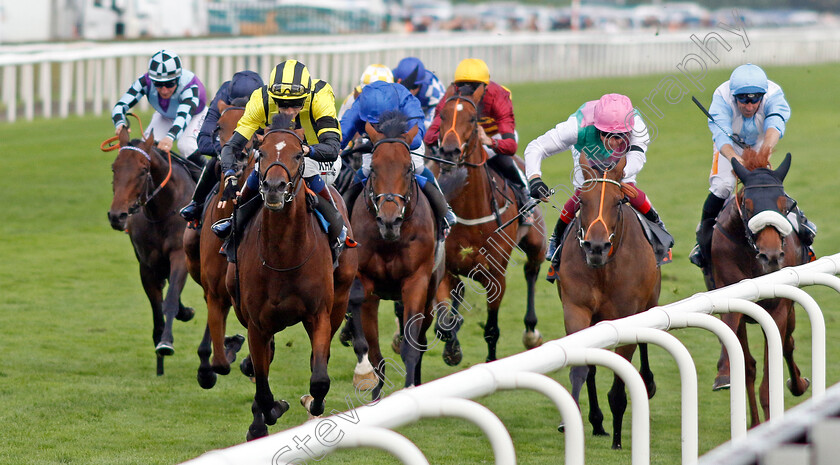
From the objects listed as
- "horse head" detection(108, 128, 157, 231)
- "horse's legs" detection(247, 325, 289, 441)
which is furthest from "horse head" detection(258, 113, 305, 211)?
"horse head" detection(108, 128, 157, 231)

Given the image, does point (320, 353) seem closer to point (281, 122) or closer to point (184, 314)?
point (281, 122)

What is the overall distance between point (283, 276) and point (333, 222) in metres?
0.46

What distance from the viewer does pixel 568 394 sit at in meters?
2.51

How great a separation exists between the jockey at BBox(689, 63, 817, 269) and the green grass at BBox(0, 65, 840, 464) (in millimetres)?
891

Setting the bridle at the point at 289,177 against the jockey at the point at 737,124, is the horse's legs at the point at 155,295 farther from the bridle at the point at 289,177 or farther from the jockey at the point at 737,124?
the jockey at the point at 737,124

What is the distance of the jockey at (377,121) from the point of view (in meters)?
7.05

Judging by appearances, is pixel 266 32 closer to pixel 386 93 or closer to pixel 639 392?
pixel 386 93

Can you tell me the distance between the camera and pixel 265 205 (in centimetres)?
526

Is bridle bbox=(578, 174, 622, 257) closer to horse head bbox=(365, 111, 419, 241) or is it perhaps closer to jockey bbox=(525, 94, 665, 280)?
jockey bbox=(525, 94, 665, 280)

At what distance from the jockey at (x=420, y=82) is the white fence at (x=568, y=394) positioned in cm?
563

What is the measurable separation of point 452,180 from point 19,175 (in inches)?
397

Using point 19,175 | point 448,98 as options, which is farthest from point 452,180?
point 19,175

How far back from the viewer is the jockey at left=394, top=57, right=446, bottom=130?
940 cm

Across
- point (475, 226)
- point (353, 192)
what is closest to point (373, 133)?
point (353, 192)
